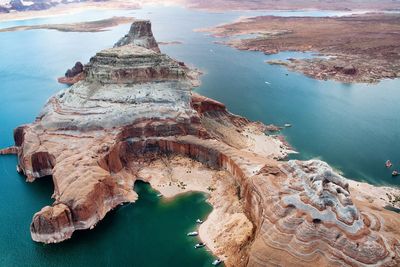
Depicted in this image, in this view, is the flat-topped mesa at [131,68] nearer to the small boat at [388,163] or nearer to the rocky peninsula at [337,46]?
the small boat at [388,163]

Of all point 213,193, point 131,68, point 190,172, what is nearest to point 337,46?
point 131,68

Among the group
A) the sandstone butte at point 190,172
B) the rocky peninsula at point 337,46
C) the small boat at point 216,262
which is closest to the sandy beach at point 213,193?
the sandstone butte at point 190,172

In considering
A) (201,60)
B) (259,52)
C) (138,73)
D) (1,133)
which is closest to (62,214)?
(138,73)

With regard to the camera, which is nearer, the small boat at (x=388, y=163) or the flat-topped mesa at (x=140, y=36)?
the small boat at (x=388, y=163)

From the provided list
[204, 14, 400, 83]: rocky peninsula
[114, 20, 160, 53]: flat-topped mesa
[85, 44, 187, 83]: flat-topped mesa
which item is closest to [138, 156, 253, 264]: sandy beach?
[85, 44, 187, 83]: flat-topped mesa

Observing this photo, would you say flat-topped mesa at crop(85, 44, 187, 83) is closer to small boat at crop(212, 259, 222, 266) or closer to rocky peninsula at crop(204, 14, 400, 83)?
small boat at crop(212, 259, 222, 266)

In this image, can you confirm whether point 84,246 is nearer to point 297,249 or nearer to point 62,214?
point 62,214

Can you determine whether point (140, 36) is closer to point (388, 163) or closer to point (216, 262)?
point (388, 163)

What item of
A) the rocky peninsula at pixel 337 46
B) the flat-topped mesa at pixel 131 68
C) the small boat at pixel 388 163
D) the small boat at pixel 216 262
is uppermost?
the flat-topped mesa at pixel 131 68
